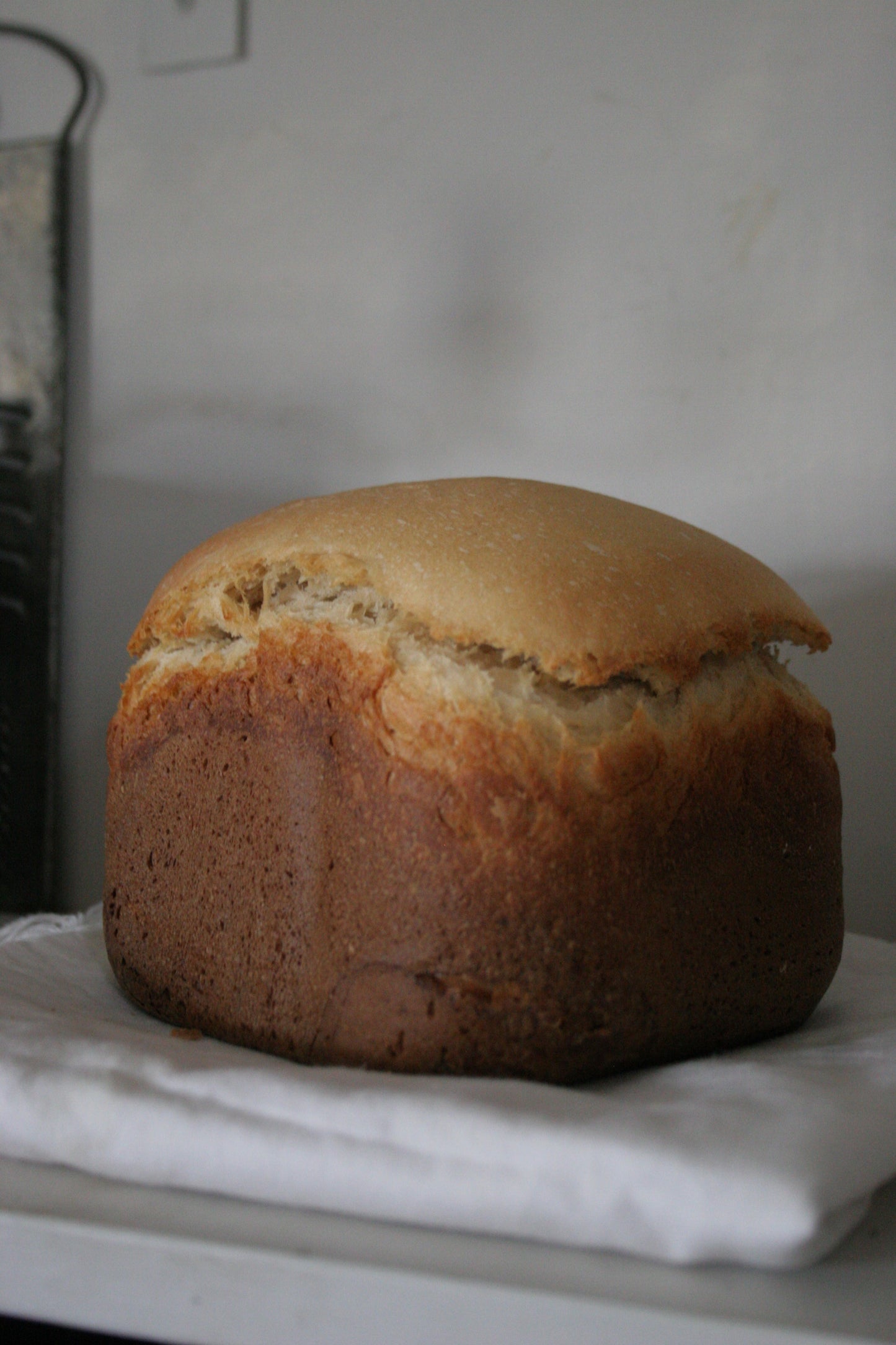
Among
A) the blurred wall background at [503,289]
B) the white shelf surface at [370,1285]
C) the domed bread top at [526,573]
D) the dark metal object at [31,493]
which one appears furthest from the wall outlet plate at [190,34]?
the white shelf surface at [370,1285]

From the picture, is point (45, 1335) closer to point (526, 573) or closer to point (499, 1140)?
point (499, 1140)

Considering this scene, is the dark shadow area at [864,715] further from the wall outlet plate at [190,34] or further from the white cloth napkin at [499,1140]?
the wall outlet plate at [190,34]

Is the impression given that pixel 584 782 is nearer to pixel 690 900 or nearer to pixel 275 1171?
pixel 690 900

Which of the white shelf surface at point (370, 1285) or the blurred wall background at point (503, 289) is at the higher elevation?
the blurred wall background at point (503, 289)

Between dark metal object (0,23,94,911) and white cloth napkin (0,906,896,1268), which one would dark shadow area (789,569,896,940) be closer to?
white cloth napkin (0,906,896,1268)

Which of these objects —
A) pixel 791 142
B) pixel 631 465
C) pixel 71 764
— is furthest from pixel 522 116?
pixel 71 764

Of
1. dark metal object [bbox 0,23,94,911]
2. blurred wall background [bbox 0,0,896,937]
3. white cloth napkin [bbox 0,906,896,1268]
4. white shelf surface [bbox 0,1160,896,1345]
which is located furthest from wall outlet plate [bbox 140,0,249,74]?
white shelf surface [bbox 0,1160,896,1345]
